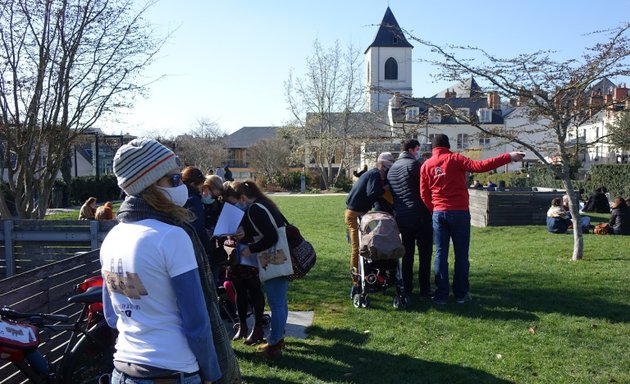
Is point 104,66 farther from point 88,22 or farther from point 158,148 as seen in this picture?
point 158,148

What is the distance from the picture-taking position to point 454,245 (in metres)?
7.30

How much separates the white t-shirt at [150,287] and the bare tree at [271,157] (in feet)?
167

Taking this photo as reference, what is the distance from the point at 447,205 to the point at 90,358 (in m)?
4.50

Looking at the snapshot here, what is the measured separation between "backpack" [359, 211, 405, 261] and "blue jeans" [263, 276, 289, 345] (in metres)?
1.58

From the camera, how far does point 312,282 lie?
362 inches

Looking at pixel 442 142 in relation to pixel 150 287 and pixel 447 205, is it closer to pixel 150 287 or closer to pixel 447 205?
pixel 447 205

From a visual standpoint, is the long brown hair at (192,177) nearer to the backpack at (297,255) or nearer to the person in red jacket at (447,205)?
the backpack at (297,255)

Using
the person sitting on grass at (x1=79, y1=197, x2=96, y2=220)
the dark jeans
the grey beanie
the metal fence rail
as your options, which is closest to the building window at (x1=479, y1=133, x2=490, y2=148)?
the grey beanie

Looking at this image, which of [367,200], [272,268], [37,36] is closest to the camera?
[272,268]

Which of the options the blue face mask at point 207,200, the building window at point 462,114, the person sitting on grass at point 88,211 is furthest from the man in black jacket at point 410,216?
the person sitting on grass at point 88,211

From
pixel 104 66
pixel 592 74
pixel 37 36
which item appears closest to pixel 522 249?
pixel 592 74

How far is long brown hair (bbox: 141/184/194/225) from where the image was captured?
258cm

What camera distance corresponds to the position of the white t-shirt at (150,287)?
245 cm

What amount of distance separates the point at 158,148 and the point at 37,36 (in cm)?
738
